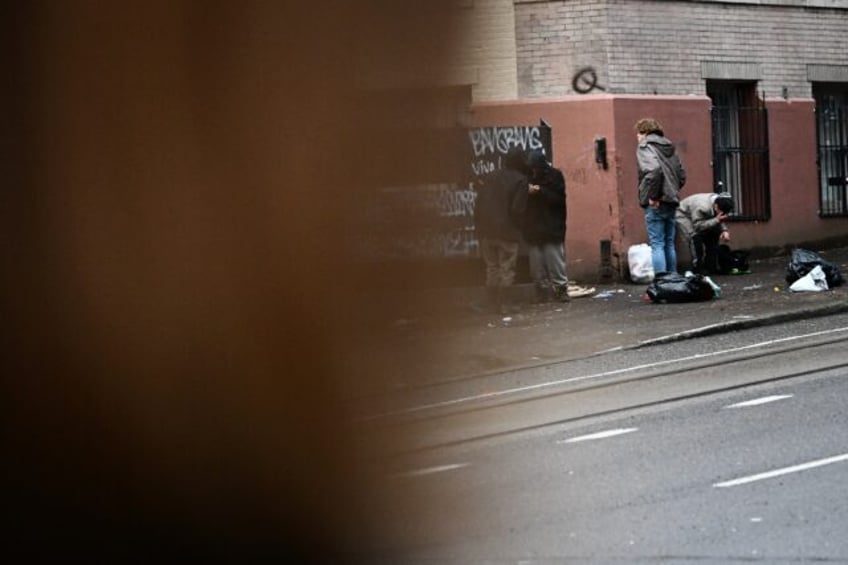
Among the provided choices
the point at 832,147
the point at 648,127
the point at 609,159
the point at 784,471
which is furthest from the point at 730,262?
the point at 784,471

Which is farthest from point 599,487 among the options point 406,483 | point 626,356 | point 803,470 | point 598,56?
point 598,56

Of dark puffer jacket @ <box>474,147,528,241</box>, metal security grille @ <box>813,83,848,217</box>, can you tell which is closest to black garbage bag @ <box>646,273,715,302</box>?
dark puffer jacket @ <box>474,147,528,241</box>

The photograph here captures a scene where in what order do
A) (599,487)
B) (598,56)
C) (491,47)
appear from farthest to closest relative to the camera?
(598,56) → (599,487) → (491,47)

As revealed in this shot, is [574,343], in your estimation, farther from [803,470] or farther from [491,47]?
[491,47]

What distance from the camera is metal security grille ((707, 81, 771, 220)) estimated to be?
21641mm

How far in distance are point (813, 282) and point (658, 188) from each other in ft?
6.14

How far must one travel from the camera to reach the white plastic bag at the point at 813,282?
17.3m

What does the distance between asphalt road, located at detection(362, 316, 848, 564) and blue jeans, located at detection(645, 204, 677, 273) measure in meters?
5.88

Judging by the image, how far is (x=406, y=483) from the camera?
2.08 m

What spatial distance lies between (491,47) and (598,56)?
18.2 metres

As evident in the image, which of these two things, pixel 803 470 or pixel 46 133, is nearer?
pixel 46 133

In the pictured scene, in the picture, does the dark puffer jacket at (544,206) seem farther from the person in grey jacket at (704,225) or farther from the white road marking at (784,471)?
the white road marking at (784,471)

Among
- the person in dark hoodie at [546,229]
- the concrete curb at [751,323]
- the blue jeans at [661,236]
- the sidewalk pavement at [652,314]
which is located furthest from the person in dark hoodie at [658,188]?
the concrete curb at [751,323]

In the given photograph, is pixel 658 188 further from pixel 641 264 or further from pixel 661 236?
pixel 641 264
